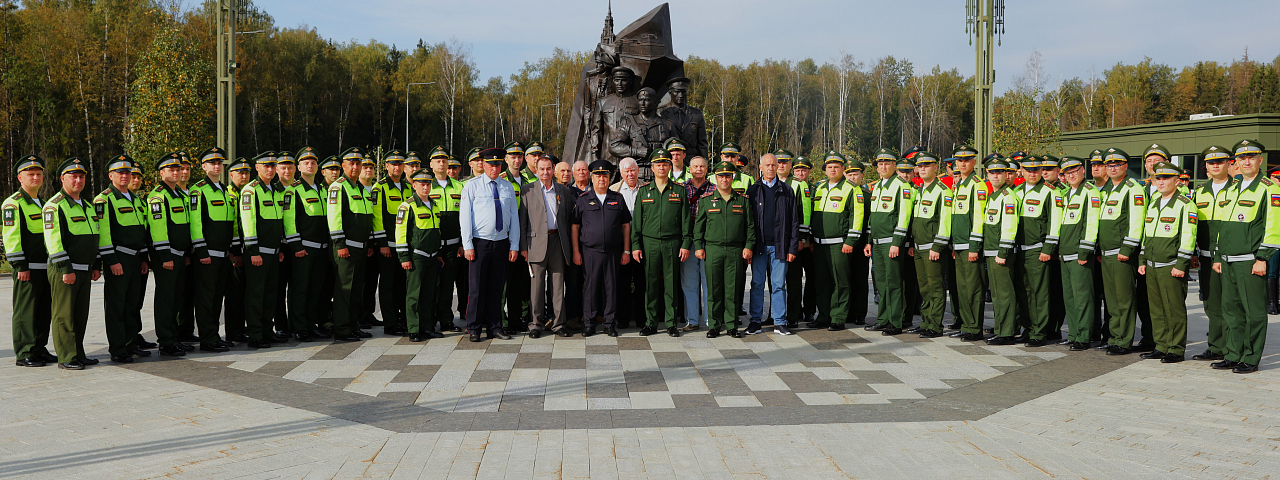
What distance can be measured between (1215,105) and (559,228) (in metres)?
75.3

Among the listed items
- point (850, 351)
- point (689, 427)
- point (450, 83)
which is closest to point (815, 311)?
point (850, 351)

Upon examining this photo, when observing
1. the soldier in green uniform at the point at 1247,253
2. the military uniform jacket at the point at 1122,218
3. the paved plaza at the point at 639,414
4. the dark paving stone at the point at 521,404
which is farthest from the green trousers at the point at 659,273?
the soldier in green uniform at the point at 1247,253

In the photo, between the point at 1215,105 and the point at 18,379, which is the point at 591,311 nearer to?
the point at 18,379

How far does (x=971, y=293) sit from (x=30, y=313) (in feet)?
27.6

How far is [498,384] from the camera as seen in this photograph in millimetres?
5980

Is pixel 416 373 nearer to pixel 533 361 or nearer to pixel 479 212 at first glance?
pixel 533 361

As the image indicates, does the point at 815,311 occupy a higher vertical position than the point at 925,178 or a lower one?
lower

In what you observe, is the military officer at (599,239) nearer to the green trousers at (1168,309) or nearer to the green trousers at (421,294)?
the green trousers at (421,294)

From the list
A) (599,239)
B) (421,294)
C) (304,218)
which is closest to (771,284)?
(599,239)

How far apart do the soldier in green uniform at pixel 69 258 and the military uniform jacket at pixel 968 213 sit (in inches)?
308

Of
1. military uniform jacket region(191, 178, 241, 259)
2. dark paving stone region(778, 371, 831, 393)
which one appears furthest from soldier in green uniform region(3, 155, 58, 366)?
dark paving stone region(778, 371, 831, 393)

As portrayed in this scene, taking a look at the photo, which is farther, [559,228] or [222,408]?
[559,228]

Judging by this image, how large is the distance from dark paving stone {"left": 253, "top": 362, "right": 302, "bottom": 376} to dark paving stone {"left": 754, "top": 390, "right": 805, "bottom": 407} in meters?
3.75

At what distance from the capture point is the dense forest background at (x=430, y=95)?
34.1m
